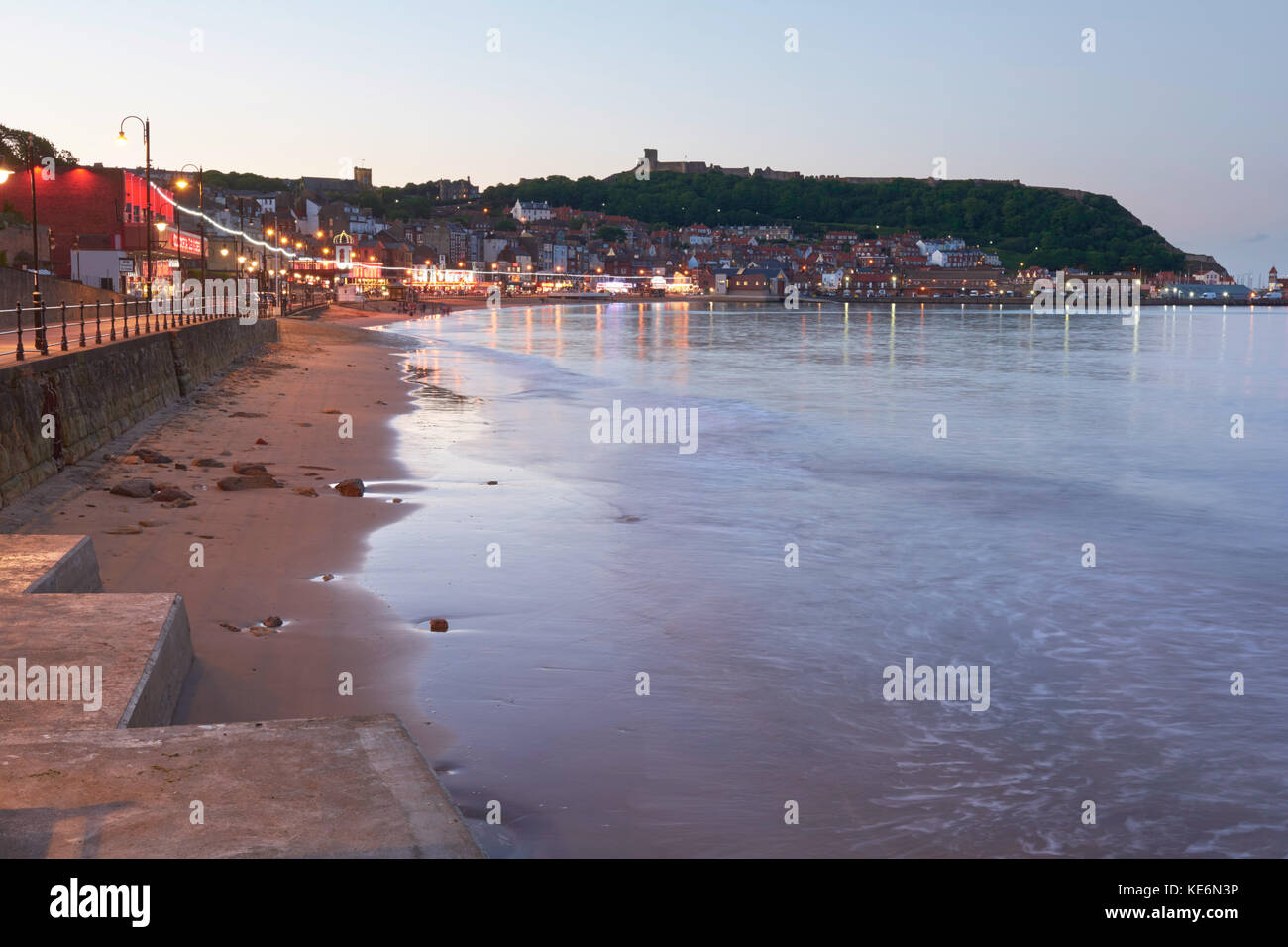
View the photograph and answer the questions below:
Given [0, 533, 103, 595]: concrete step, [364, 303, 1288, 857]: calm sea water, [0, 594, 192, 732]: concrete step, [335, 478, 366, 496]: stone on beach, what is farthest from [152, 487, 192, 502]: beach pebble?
[0, 594, 192, 732]: concrete step

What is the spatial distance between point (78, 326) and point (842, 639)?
25.1 metres

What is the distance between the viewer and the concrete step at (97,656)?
20.7 ft

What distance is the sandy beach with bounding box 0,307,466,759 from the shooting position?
9070 millimetres

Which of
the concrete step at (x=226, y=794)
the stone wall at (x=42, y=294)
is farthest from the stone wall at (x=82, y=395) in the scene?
the concrete step at (x=226, y=794)

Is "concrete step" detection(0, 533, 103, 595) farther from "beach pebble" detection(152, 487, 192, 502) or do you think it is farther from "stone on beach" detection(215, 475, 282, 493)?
"stone on beach" detection(215, 475, 282, 493)

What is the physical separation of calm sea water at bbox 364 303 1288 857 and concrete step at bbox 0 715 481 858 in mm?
1554

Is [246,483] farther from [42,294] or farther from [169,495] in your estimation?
[42,294]

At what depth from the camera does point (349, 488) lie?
17.4m

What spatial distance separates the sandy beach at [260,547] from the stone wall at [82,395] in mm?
299

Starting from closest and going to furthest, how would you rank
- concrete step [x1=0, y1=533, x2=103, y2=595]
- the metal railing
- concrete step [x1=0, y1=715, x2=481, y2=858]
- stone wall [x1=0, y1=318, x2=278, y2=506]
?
1. concrete step [x1=0, y1=715, x2=481, y2=858]
2. concrete step [x1=0, y1=533, x2=103, y2=595]
3. stone wall [x1=0, y1=318, x2=278, y2=506]
4. the metal railing

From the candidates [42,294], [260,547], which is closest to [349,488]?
[260,547]
